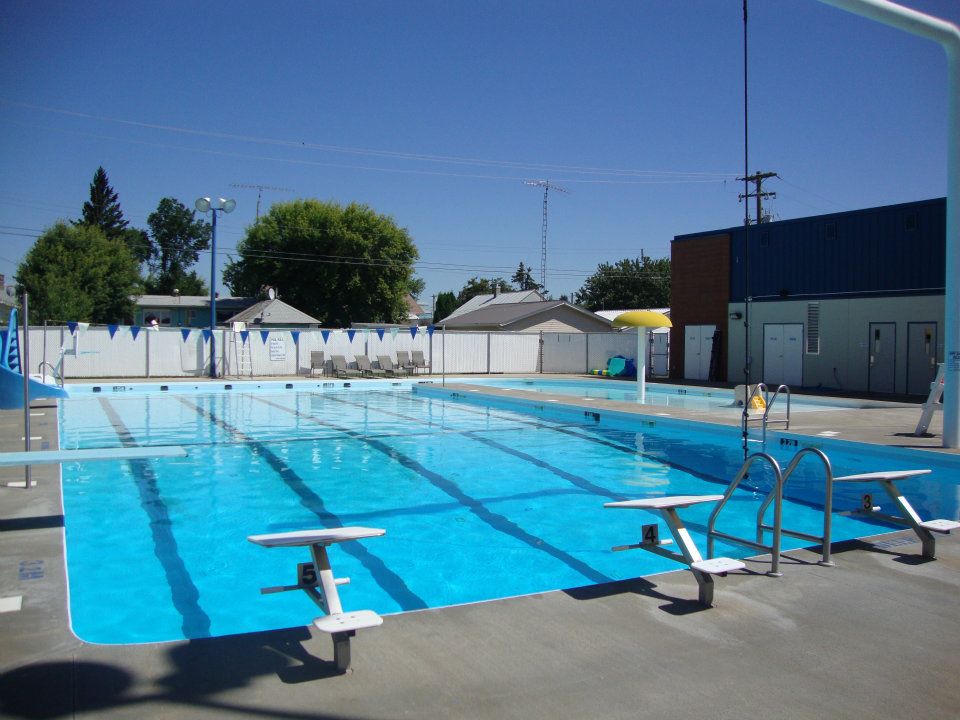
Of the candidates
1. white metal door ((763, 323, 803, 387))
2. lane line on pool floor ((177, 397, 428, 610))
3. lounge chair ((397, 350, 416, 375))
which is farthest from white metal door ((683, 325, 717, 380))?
lane line on pool floor ((177, 397, 428, 610))

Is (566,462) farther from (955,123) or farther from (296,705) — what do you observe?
(296,705)

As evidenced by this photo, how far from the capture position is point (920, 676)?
3.42 m

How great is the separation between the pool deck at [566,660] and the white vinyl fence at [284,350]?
60.6ft

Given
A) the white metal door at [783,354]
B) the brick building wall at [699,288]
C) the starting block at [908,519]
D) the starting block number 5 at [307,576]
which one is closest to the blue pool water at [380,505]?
the starting block at [908,519]

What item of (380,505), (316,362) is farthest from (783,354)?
(380,505)

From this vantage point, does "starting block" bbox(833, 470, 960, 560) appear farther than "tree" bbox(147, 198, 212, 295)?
No

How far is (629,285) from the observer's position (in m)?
71.1

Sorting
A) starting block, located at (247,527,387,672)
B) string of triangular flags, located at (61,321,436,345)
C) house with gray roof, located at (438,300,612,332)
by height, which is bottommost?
starting block, located at (247,527,387,672)

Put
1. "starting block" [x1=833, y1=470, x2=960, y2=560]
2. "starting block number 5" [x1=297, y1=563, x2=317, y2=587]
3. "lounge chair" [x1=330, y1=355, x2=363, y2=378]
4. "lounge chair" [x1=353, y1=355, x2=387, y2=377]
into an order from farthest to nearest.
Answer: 1. "lounge chair" [x1=353, y1=355, x2=387, y2=377]
2. "lounge chair" [x1=330, y1=355, x2=363, y2=378]
3. "starting block" [x1=833, y1=470, x2=960, y2=560]
4. "starting block number 5" [x1=297, y1=563, x2=317, y2=587]

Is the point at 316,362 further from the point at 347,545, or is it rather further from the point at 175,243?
the point at 175,243

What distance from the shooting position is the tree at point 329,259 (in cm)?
5031

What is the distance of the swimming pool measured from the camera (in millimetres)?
17775

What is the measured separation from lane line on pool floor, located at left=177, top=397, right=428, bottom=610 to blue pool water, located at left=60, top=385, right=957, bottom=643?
0.03 metres

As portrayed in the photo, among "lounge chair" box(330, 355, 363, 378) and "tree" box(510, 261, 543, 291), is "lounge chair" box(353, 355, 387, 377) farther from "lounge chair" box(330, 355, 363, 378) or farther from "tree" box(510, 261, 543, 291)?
"tree" box(510, 261, 543, 291)
